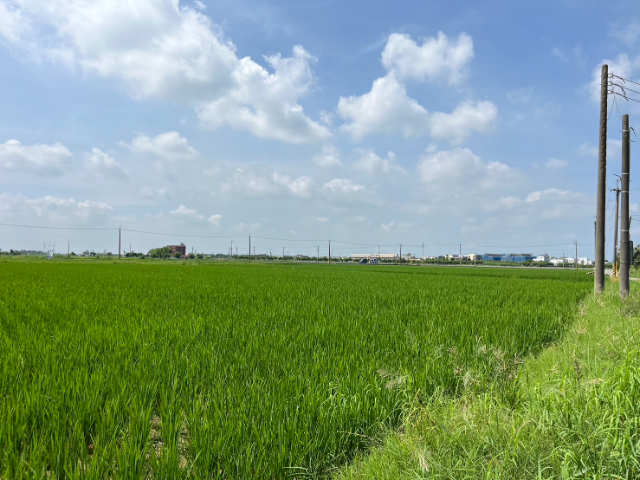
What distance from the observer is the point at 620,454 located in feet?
5.93

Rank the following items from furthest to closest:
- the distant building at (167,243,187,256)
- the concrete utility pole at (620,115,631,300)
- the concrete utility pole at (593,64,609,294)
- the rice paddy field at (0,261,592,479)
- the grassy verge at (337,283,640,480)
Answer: the distant building at (167,243,187,256), the concrete utility pole at (593,64,609,294), the concrete utility pole at (620,115,631,300), the rice paddy field at (0,261,592,479), the grassy verge at (337,283,640,480)

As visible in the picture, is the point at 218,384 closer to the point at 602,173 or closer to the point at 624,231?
the point at 624,231

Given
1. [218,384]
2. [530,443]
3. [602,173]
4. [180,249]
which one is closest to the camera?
[530,443]

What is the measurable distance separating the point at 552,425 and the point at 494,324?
4.52 metres

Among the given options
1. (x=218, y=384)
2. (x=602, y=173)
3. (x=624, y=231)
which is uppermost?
(x=602, y=173)

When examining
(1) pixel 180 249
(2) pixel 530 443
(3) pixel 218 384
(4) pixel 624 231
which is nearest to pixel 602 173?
(4) pixel 624 231

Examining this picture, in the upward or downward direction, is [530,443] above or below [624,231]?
below

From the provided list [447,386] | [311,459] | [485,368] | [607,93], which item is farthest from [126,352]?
[607,93]

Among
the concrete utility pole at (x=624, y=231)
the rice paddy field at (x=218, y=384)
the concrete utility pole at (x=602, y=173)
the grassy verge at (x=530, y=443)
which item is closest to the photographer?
the grassy verge at (x=530, y=443)

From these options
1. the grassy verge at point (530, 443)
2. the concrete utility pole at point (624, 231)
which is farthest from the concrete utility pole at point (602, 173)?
the grassy verge at point (530, 443)

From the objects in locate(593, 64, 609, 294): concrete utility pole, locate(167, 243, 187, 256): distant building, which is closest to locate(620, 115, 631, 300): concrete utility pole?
locate(593, 64, 609, 294): concrete utility pole

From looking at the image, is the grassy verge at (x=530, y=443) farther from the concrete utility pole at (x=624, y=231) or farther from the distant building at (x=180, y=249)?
the distant building at (x=180, y=249)

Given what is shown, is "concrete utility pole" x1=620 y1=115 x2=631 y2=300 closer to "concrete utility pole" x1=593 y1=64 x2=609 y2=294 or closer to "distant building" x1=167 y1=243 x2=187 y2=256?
"concrete utility pole" x1=593 y1=64 x2=609 y2=294

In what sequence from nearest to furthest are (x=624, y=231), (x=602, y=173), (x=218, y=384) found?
(x=218, y=384)
(x=624, y=231)
(x=602, y=173)
